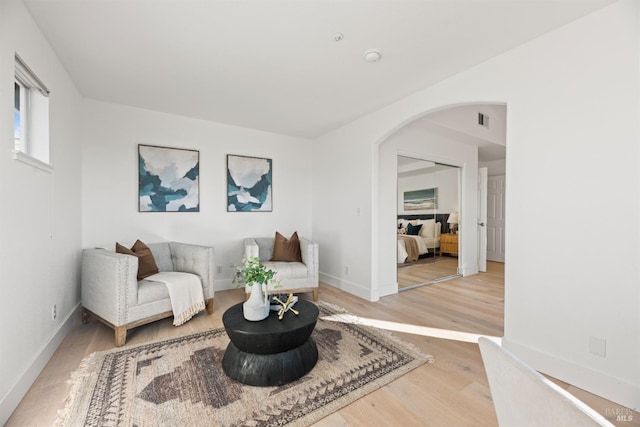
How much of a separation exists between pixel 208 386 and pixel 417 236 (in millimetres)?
3721

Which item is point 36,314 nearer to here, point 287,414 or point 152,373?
point 152,373

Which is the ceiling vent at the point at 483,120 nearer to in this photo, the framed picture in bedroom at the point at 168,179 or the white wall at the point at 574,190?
the white wall at the point at 574,190

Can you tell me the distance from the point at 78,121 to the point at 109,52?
124cm

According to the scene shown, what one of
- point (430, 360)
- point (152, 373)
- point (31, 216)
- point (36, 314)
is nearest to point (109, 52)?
point (31, 216)

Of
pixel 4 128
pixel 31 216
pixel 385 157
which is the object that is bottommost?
pixel 31 216

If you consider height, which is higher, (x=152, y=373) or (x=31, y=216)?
(x=31, y=216)

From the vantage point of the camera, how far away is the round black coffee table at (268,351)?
5.99 ft

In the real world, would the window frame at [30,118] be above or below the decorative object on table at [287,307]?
above

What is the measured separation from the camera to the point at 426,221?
464 centimetres

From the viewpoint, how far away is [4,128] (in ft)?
5.14

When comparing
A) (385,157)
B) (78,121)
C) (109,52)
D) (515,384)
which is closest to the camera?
(515,384)

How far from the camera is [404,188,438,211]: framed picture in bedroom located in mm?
4359

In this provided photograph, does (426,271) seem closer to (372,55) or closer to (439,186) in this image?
(439,186)

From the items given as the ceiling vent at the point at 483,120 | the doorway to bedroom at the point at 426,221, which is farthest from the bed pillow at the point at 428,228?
the ceiling vent at the point at 483,120
